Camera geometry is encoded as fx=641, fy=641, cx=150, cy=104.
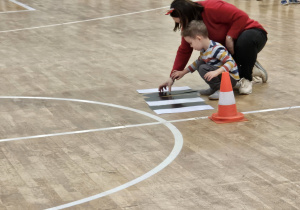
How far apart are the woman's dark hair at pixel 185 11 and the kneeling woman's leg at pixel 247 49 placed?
0.56m

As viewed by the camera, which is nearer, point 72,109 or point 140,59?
point 72,109

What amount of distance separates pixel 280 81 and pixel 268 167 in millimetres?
2714

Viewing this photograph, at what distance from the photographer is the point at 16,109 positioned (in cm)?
634

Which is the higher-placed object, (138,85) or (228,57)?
(228,57)

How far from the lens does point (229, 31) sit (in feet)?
21.9

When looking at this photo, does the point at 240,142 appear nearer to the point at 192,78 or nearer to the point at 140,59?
the point at 192,78

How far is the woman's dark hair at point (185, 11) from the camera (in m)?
6.35

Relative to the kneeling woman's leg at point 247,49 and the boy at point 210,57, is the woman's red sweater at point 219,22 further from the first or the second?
the boy at point 210,57

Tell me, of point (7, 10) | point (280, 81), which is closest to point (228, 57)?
point (280, 81)

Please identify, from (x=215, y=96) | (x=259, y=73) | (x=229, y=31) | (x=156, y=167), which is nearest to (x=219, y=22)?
(x=229, y=31)

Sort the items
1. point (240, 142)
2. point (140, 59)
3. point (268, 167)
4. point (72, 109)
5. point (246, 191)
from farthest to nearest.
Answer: point (140, 59) → point (72, 109) → point (240, 142) → point (268, 167) → point (246, 191)

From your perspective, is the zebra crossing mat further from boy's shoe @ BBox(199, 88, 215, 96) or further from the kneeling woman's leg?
the kneeling woman's leg

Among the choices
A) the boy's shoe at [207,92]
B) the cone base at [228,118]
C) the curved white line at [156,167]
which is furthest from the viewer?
the boy's shoe at [207,92]

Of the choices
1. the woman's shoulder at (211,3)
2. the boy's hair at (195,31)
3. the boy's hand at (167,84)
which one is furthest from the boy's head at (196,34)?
the boy's hand at (167,84)
